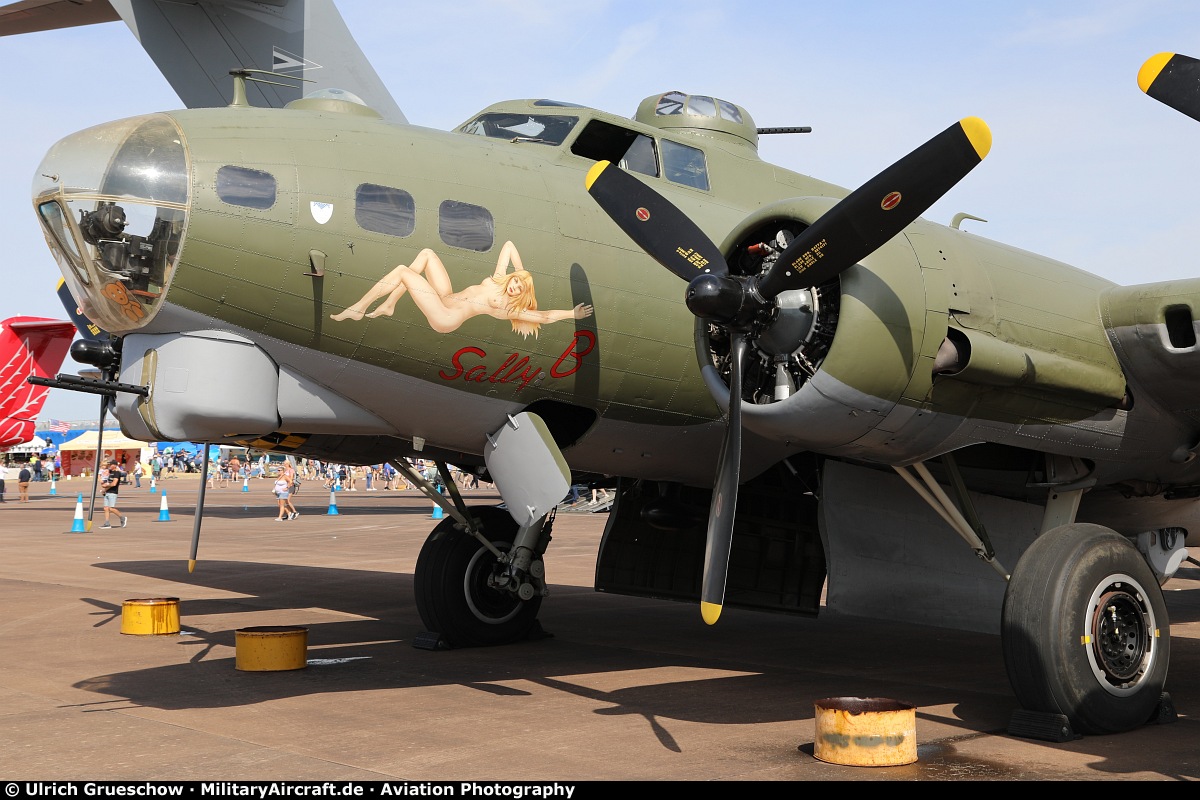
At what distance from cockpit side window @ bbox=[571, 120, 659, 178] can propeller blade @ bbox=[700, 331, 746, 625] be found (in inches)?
103

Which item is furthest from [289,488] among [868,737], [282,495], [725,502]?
[868,737]

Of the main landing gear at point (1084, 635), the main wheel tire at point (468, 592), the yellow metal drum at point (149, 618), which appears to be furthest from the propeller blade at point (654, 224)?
the yellow metal drum at point (149, 618)

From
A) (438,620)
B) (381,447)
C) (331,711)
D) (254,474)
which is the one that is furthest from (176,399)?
(254,474)

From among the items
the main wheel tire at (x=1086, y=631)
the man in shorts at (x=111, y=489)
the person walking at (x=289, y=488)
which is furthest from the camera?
the person walking at (x=289, y=488)

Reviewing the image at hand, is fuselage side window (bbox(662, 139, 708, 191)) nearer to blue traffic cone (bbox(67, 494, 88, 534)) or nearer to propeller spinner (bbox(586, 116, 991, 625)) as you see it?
propeller spinner (bbox(586, 116, 991, 625))

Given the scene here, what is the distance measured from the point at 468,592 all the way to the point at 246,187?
5585mm

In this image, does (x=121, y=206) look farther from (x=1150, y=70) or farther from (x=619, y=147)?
(x=1150, y=70)

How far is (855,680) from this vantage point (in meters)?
10.3

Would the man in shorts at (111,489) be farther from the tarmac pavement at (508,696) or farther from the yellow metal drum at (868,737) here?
the yellow metal drum at (868,737)

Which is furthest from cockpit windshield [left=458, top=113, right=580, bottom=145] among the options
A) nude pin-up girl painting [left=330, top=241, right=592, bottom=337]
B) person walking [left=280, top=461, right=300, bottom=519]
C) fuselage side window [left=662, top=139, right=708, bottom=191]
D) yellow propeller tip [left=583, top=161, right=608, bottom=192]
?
person walking [left=280, top=461, right=300, bottom=519]

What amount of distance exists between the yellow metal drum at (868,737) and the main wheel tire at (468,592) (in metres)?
5.26

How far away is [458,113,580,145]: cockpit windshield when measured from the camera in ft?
31.9

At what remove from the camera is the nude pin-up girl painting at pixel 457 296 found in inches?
317

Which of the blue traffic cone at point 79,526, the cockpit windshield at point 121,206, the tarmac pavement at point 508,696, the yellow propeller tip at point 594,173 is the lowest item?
→ the tarmac pavement at point 508,696
